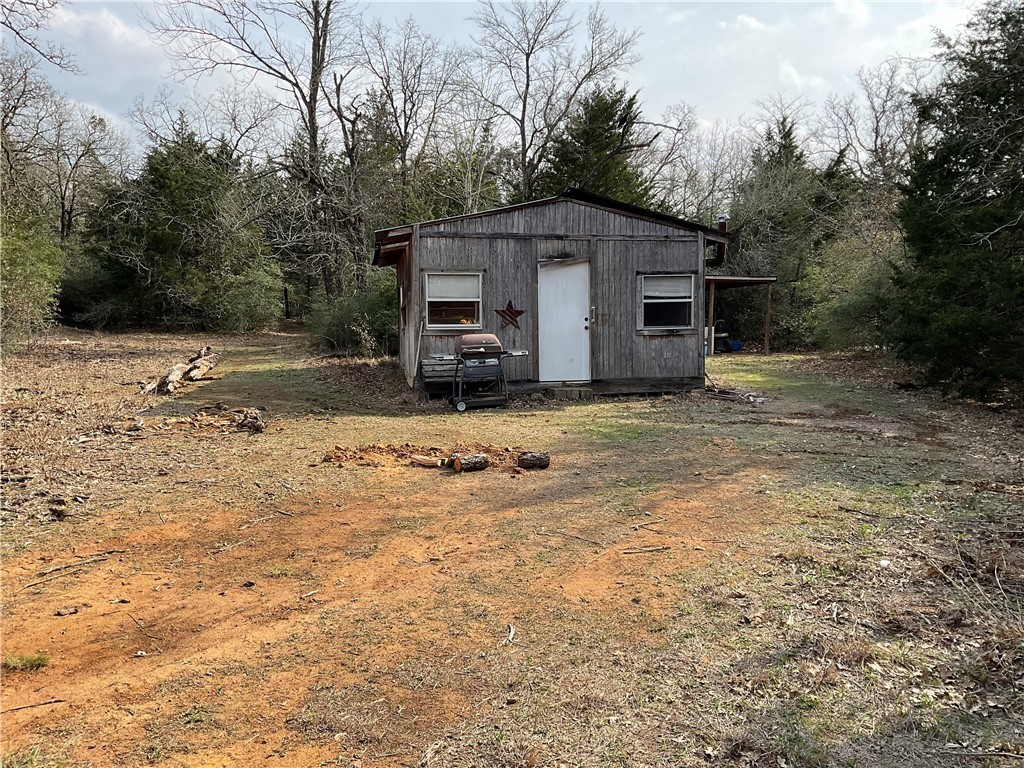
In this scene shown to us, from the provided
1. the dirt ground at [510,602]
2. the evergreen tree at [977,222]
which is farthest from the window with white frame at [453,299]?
the evergreen tree at [977,222]

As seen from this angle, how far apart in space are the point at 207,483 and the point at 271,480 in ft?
1.89

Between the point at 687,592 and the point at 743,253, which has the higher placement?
the point at 743,253

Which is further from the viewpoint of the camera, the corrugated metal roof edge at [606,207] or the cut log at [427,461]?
the corrugated metal roof edge at [606,207]

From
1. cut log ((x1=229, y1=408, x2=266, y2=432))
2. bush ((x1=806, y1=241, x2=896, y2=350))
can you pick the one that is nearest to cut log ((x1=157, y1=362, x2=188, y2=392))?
cut log ((x1=229, y1=408, x2=266, y2=432))

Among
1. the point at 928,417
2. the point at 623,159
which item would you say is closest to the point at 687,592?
the point at 928,417

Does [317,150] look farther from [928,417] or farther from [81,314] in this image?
[928,417]

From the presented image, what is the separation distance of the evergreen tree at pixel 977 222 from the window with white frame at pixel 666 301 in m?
3.92

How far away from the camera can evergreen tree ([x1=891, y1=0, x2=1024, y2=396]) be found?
9539mm

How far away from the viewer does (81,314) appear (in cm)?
2639

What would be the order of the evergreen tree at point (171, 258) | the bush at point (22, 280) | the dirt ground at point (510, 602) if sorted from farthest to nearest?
1. the evergreen tree at point (171, 258)
2. the bush at point (22, 280)
3. the dirt ground at point (510, 602)

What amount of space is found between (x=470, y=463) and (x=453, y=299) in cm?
542

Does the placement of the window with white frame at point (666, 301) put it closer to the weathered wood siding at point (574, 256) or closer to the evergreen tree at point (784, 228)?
the weathered wood siding at point (574, 256)

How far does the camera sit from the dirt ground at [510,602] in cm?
257

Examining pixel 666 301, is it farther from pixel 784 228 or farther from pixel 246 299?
pixel 246 299
